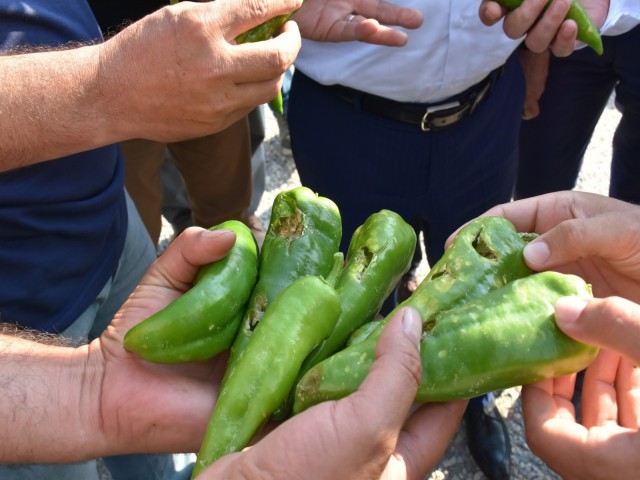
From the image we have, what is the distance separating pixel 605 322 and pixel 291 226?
96cm

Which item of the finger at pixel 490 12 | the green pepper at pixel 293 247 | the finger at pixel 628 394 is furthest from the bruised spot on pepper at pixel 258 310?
the finger at pixel 490 12

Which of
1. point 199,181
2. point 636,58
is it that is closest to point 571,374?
point 636,58

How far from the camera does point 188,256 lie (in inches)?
71.3

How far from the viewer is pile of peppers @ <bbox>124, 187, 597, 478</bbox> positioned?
153 centimetres

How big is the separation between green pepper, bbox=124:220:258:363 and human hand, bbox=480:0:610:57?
4.45 ft

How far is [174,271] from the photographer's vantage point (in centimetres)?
189

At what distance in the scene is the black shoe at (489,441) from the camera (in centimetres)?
313

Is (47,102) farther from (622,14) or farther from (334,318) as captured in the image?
(622,14)

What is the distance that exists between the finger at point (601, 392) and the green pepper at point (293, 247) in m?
0.83

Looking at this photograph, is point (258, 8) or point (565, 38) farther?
point (565, 38)

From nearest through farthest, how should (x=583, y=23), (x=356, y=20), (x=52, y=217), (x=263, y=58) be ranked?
1. (x=263, y=58)
2. (x=52, y=217)
3. (x=356, y=20)
4. (x=583, y=23)

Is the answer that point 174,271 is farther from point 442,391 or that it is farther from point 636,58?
point 636,58

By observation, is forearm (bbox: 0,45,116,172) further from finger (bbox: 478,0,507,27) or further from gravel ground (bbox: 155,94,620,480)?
gravel ground (bbox: 155,94,620,480)

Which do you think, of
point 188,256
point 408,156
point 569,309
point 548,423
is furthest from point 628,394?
point 408,156
